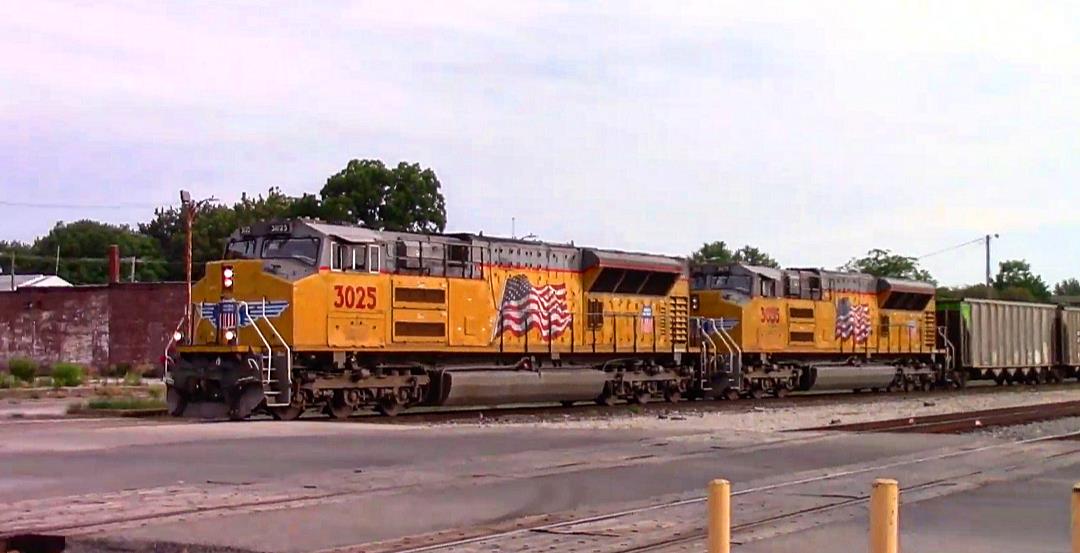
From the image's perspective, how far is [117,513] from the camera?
11.5 metres

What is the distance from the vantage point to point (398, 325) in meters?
26.2

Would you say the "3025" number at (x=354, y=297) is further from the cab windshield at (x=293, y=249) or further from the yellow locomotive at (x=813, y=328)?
the yellow locomotive at (x=813, y=328)

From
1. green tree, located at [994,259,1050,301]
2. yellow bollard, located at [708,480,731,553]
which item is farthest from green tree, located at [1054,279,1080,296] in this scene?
yellow bollard, located at [708,480,731,553]

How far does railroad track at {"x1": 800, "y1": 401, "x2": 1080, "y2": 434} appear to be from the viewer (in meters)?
22.5

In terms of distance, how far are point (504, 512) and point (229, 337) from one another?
45.4ft

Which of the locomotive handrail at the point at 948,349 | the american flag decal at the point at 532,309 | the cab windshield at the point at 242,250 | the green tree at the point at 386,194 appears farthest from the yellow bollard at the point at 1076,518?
the green tree at the point at 386,194

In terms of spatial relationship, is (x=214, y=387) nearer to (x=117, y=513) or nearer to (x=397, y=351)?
(x=397, y=351)

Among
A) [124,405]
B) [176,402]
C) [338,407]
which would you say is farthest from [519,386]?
[124,405]

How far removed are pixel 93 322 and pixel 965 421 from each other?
4026 centimetres

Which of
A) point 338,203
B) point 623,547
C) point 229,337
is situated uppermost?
point 338,203

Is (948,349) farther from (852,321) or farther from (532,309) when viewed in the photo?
(532,309)

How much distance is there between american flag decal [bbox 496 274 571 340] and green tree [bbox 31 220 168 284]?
74.9 meters

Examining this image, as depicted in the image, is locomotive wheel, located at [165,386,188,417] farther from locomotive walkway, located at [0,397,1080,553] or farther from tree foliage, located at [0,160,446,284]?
tree foliage, located at [0,160,446,284]

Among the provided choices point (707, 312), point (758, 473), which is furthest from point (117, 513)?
point (707, 312)
